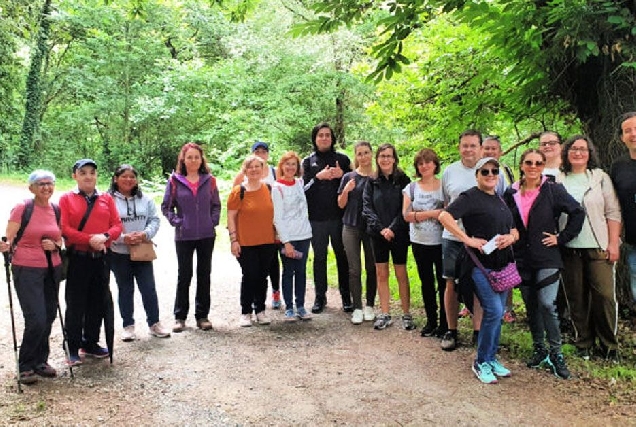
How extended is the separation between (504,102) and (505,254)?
3232 millimetres

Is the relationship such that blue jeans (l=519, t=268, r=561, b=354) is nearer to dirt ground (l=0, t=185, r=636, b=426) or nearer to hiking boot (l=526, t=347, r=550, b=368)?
hiking boot (l=526, t=347, r=550, b=368)

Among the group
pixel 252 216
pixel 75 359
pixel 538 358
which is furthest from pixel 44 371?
pixel 538 358

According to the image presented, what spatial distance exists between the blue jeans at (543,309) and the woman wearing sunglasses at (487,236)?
316 mm

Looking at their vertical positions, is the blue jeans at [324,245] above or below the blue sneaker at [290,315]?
above

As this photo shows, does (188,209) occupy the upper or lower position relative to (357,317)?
upper

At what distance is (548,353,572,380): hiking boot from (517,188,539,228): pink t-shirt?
44.6 inches

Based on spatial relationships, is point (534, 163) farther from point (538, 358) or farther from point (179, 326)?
point (179, 326)

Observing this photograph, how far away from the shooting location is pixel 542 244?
4.39 metres

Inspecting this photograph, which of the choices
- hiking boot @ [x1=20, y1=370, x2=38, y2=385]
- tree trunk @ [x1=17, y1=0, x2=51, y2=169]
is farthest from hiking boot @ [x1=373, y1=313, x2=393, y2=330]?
tree trunk @ [x1=17, y1=0, x2=51, y2=169]

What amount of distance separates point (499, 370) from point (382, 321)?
5.42 ft

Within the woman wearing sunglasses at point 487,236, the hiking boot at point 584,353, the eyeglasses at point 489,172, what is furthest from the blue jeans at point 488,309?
the hiking boot at point 584,353

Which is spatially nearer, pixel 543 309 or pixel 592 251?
pixel 543 309

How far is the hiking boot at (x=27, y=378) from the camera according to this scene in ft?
14.1

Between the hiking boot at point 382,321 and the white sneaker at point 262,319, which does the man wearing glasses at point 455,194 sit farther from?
the white sneaker at point 262,319
